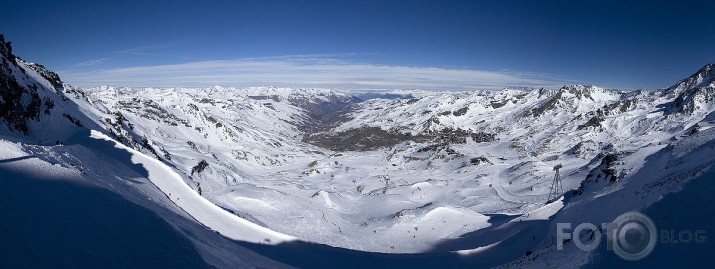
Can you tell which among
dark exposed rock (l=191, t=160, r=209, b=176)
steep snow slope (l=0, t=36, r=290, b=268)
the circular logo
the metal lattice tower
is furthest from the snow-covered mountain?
the metal lattice tower

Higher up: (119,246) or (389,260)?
(119,246)

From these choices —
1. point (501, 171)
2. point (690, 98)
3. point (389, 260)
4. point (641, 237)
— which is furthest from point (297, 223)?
point (690, 98)

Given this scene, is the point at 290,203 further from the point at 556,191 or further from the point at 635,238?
the point at 635,238

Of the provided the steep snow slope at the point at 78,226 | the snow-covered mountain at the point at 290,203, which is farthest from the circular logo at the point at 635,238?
the steep snow slope at the point at 78,226

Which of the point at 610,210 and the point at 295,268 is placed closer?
the point at 295,268

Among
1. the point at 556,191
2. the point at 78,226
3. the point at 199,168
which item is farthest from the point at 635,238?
the point at 199,168

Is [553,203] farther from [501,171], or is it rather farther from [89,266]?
[501,171]

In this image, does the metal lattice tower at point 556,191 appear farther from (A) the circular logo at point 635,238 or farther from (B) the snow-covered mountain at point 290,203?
(A) the circular logo at point 635,238

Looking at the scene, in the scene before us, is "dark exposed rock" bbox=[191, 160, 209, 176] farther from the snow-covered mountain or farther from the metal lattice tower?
the metal lattice tower

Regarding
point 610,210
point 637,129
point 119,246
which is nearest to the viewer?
point 119,246
